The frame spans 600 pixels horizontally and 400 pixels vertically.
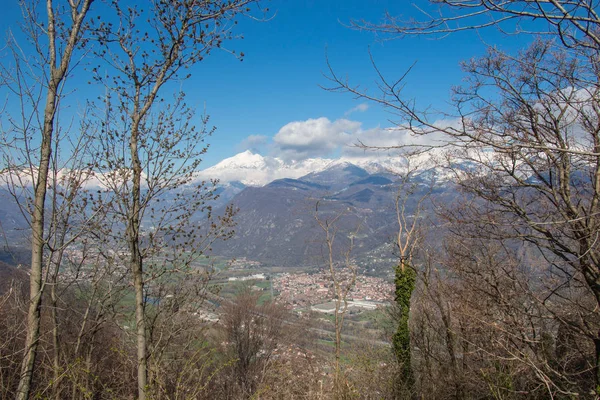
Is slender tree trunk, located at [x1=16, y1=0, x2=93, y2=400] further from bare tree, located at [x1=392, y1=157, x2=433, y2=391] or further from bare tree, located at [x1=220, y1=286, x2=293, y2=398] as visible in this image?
bare tree, located at [x1=220, y1=286, x2=293, y2=398]

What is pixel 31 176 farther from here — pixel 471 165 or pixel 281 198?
pixel 281 198

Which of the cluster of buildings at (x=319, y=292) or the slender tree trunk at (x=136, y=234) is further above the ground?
the slender tree trunk at (x=136, y=234)

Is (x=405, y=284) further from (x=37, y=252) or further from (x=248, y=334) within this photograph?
(x=248, y=334)

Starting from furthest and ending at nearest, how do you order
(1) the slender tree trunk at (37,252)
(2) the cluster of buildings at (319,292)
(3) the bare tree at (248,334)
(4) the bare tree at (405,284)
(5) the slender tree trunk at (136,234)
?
1. (2) the cluster of buildings at (319,292)
2. (3) the bare tree at (248,334)
3. (4) the bare tree at (405,284)
4. (5) the slender tree trunk at (136,234)
5. (1) the slender tree trunk at (37,252)

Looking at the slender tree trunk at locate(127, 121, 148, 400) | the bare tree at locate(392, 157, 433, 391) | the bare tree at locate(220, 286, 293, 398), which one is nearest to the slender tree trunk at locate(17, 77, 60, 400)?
the slender tree trunk at locate(127, 121, 148, 400)

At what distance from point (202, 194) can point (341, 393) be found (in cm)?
301

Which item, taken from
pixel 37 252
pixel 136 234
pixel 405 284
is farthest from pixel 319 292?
pixel 37 252

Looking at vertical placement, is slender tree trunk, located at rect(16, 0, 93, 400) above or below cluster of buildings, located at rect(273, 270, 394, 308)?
above

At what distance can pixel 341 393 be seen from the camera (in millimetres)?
4258

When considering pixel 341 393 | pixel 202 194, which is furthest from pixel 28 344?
pixel 341 393

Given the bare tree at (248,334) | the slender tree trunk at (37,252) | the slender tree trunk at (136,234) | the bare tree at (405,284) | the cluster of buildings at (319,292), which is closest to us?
the slender tree trunk at (37,252)

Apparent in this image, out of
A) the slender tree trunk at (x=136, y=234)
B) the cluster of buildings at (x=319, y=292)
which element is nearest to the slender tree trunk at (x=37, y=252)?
the slender tree trunk at (x=136, y=234)

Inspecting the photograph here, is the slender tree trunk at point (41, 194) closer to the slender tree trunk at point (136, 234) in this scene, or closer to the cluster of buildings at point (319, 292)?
the slender tree trunk at point (136, 234)

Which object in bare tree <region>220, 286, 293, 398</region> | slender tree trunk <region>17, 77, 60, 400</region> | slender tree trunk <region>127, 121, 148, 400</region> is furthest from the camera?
bare tree <region>220, 286, 293, 398</region>
